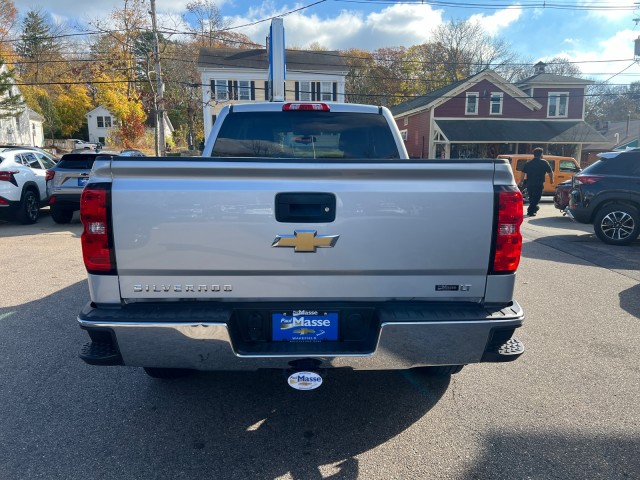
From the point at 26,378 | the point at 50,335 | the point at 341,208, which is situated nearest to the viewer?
the point at 341,208

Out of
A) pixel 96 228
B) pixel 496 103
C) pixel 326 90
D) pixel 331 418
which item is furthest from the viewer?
pixel 326 90

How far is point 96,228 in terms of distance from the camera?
2.40 meters

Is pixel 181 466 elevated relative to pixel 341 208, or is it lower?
lower

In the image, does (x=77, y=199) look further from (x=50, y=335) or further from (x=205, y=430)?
(x=205, y=430)

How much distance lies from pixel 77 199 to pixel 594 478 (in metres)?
10.7

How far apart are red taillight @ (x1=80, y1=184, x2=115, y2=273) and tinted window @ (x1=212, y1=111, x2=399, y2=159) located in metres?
1.73

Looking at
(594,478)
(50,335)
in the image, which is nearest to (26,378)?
(50,335)

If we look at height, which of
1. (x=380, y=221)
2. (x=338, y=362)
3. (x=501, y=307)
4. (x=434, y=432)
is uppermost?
(x=380, y=221)

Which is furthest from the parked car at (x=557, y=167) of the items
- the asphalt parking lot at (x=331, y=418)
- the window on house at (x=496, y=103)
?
the asphalt parking lot at (x=331, y=418)

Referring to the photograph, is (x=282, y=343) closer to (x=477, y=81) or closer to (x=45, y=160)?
(x=45, y=160)

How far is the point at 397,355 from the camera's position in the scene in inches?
98.3

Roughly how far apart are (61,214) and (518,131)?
3025 centimetres

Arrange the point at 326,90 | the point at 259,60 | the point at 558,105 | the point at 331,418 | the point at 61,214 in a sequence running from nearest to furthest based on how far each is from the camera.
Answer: the point at 331,418
the point at 61,214
the point at 558,105
the point at 259,60
the point at 326,90

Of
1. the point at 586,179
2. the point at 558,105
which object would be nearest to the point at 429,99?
the point at 558,105
